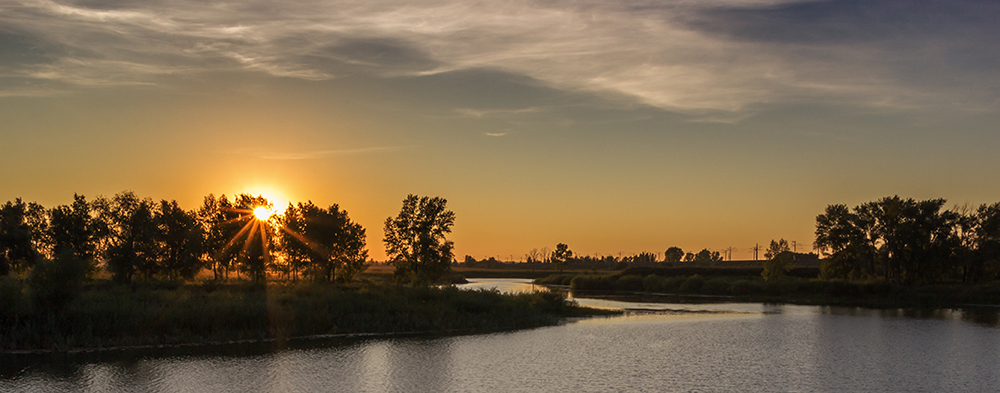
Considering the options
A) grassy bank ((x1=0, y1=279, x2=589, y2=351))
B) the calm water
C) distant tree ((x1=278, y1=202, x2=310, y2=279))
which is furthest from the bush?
distant tree ((x1=278, y1=202, x2=310, y2=279))

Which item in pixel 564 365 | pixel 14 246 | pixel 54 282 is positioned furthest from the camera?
pixel 14 246

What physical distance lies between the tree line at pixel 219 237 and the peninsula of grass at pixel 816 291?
135ft

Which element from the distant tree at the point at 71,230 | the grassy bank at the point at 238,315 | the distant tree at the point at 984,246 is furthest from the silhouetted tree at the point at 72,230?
the distant tree at the point at 984,246

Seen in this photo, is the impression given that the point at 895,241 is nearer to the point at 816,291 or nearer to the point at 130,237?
the point at 816,291

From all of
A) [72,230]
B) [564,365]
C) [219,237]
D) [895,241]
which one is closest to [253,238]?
[219,237]

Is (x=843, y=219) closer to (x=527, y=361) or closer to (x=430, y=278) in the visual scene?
(x=430, y=278)

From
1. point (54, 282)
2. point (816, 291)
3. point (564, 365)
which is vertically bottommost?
point (564, 365)

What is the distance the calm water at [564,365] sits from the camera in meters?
27.9

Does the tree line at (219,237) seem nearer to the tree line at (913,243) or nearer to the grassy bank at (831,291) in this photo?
the grassy bank at (831,291)

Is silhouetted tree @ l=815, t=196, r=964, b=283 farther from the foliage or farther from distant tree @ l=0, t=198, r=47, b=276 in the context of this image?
distant tree @ l=0, t=198, r=47, b=276

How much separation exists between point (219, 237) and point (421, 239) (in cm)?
2755

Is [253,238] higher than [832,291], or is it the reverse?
[253,238]

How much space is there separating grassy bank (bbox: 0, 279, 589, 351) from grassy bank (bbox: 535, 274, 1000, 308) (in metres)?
52.9

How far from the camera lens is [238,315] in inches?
1617
